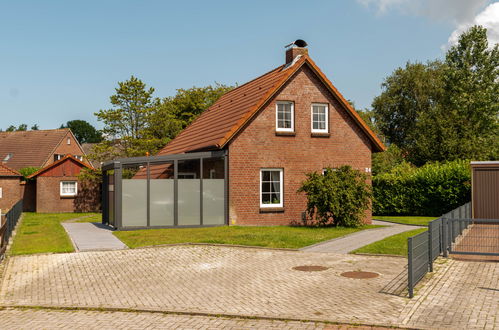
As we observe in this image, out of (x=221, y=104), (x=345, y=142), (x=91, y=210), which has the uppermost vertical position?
(x=221, y=104)

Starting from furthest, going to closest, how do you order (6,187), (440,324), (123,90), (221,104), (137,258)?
1. (6,187)
2. (123,90)
3. (221,104)
4. (137,258)
5. (440,324)

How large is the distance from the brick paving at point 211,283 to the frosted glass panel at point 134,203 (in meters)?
5.76

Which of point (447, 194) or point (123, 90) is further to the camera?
point (123, 90)

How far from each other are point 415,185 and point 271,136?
11030mm

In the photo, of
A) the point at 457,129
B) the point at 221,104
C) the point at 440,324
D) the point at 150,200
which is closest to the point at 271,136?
the point at 150,200

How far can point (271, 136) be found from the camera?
2280 centimetres

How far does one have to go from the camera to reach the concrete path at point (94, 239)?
15570 mm

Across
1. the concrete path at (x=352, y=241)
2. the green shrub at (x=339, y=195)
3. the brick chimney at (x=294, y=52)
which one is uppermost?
the brick chimney at (x=294, y=52)

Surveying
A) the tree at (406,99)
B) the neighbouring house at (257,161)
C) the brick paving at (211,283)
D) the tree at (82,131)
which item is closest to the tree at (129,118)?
the neighbouring house at (257,161)

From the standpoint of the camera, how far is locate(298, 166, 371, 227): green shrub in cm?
2077

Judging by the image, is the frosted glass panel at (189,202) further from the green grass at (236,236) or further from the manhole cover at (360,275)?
the manhole cover at (360,275)

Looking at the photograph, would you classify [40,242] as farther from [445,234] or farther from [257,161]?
[445,234]

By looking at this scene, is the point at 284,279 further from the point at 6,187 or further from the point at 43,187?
the point at 6,187

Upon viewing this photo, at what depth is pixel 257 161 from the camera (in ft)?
73.9
